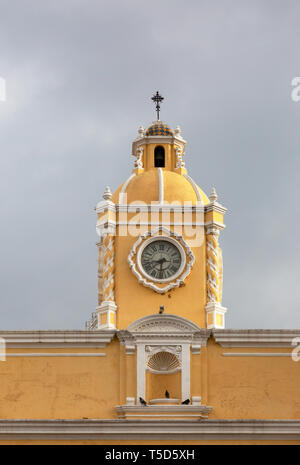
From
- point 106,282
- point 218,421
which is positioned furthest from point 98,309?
point 218,421

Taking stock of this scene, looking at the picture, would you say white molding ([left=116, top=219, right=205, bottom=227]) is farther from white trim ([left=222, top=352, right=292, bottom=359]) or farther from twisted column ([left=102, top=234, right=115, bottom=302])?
white trim ([left=222, top=352, right=292, bottom=359])

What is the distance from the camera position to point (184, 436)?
40469mm

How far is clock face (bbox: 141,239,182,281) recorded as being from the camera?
45250 mm

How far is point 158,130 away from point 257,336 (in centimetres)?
974

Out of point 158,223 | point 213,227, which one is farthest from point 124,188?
point 213,227

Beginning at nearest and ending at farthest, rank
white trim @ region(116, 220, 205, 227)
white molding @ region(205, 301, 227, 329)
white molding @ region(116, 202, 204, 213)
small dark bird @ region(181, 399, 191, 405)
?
small dark bird @ region(181, 399, 191, 405) < white molding @ region(205, 301, 227, 329) < white trim @ region(116, 220, 205, 227) < white molding @ region(116, 202, 204, 213)

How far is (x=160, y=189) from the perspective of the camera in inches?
1837

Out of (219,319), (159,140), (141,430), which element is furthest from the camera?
(159,140)

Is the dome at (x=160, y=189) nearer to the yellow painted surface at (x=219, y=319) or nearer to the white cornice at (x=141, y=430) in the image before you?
the yellow painted surface at (x=219, y=319)

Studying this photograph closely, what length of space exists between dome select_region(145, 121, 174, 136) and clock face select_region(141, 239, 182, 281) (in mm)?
5252

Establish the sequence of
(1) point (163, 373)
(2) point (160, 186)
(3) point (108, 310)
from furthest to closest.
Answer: (2) point (160, 186), (3) point (108, 310), (1) point (163, 373)

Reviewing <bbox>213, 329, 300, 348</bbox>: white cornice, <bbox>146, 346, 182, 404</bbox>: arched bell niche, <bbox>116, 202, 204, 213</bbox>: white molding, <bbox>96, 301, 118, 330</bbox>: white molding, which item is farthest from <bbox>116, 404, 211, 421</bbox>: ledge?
<bbox>116, 202, 204, 213</bbox>: white molding

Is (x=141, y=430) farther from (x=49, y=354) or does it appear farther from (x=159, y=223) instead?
(x=159, y=223)
